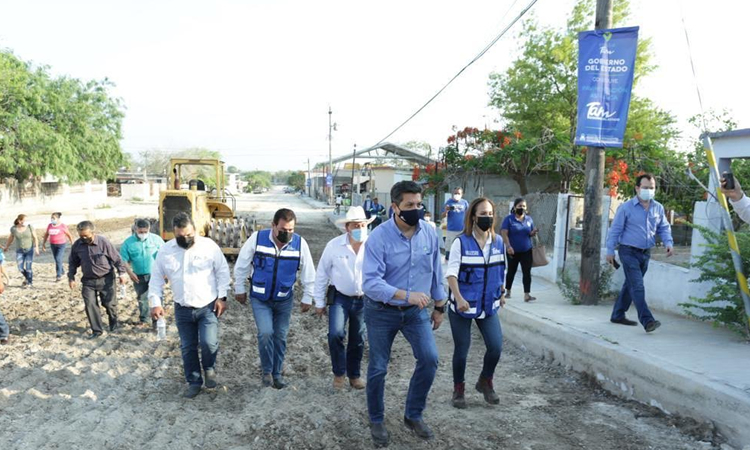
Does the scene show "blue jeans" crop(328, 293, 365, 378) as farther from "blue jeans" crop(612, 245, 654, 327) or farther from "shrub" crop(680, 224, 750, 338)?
"shrub" crop(680, 224, 750, 338)

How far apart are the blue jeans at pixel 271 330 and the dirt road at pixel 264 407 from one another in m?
0.25

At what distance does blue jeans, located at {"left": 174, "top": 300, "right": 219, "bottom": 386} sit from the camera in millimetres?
5066

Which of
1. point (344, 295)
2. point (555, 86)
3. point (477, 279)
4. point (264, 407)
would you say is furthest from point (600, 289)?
point (555, 86)

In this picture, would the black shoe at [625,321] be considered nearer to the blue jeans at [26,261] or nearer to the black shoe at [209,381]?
the black shoe at [209,381]

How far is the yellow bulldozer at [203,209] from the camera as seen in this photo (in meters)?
12.8

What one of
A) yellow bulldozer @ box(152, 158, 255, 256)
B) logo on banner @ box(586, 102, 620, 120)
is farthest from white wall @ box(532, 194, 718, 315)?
yellow bulldozer @ box(152, 158, 255, 256)

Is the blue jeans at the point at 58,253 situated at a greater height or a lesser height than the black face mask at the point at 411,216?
lesser

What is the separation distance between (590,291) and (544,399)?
3156 millimetres

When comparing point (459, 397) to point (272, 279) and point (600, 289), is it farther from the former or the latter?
point (600, 289)

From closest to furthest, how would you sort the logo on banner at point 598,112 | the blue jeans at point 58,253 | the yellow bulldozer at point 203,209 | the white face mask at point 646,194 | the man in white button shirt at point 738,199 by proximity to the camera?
the man in white button shirt at point 738,199 → the white face mask at point 646,194 → the logo on banner at point 598,112 → the blue jeans at point 58,253 → the yellow bulldozer at point 203,209

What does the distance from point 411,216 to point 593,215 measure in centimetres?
460

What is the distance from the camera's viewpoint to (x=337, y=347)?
5.12 meters

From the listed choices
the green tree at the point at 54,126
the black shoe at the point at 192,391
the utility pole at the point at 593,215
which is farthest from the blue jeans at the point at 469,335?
the green tree at the point at 54,126

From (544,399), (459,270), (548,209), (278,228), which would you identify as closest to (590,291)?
(544,399)
